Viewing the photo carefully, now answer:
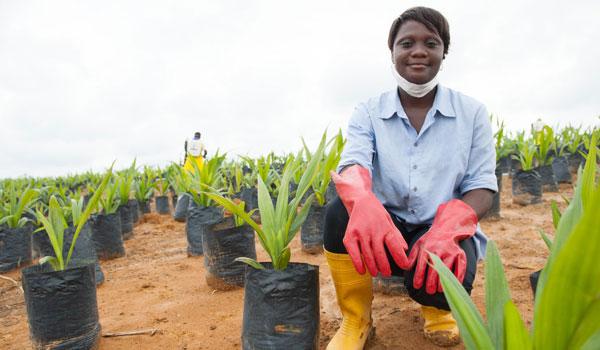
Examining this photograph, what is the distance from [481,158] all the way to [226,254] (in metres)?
1.17

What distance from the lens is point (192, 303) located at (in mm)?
1665

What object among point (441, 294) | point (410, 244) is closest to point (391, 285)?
point (410, 244)

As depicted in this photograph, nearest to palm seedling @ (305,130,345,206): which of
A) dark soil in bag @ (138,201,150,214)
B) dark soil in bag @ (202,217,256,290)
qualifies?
Answer: dark soil in bag @ (202,217,256,290)

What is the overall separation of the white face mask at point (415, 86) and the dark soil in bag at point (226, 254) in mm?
996

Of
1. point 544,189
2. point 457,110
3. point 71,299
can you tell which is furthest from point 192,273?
point 544,189

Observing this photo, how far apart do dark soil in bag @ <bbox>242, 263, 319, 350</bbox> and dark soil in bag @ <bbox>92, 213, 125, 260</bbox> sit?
1895 mm

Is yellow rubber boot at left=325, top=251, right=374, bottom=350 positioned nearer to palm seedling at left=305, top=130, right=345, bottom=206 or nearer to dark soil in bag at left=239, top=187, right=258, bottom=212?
palm seedling at left=305, top=130, right=345, bottom=206

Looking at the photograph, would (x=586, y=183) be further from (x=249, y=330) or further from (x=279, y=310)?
(x=249, y=330)

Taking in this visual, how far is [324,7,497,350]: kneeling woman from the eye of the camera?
1.13 meters

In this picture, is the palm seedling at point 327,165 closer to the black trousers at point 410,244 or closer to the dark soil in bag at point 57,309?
the black trousers at point 410,244

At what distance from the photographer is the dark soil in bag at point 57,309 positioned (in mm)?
1242

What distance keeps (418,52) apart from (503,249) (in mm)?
1602

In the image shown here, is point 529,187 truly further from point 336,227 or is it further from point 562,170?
point 336,227

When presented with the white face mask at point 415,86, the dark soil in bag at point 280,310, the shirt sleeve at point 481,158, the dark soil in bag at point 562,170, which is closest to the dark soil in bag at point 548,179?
the dark soil in bag at point 562,170
